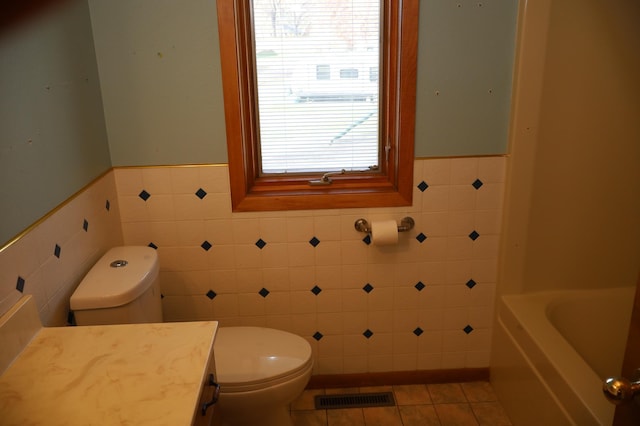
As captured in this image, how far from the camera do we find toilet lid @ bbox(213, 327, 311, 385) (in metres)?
1.73

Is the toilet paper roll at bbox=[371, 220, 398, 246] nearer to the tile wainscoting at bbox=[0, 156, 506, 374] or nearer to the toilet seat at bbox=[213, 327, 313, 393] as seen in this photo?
the tile wainscoting at bbox=[0, 156, 506, 374]

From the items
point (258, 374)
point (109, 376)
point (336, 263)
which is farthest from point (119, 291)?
point (336, 263)

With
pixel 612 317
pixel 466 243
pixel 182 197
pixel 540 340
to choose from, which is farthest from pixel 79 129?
pixel 612 317

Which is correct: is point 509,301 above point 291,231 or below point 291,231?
below

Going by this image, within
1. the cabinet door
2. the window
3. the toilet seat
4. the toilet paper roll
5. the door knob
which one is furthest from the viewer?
the toilet paper roll

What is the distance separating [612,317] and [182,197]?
6.38ft

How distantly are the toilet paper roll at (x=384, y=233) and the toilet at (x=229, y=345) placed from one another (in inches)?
20.3

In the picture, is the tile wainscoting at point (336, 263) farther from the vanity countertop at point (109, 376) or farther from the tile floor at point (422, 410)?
the vanity countertop at point (109, 376)

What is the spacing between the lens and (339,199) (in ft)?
6.94

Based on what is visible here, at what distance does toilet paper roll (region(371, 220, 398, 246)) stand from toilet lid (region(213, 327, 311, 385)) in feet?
1.68

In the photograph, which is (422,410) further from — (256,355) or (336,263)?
(256,355)

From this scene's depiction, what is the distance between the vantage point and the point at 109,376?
1179mm

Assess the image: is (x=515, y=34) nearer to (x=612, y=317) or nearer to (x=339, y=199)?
(x=339, y=199)

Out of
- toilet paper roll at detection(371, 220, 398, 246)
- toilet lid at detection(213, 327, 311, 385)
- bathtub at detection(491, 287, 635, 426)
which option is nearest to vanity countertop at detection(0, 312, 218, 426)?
toilet lid at detection(213, 327, 311, 385)
